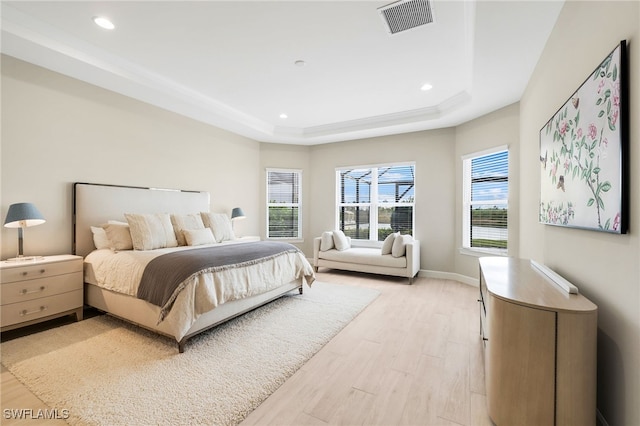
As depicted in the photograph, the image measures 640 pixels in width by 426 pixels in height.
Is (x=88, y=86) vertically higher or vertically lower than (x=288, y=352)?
higher

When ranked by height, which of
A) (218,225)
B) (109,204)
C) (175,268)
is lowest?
(175,268)

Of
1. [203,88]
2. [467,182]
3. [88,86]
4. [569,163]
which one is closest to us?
[569,163]

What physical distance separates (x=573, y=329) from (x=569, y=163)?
109 centimetres

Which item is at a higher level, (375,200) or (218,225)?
(375,200)

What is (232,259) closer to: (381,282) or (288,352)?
(288,352)

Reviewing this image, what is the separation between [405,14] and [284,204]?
14.7ft

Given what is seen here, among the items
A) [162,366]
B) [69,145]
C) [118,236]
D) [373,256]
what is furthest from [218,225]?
[373,256]

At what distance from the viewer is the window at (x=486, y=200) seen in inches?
165

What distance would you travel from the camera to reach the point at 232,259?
285 cm

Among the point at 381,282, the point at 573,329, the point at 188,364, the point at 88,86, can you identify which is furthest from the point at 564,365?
the point at 88,86

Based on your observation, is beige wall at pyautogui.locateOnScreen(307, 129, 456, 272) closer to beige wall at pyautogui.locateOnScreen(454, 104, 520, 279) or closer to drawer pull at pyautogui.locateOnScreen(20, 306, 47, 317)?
beige wall at pyautogui.locateOnScreen(454, 104, 520, 279)

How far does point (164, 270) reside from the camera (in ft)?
8.29

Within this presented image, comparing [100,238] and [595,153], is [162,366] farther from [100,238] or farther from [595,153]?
[595,153]

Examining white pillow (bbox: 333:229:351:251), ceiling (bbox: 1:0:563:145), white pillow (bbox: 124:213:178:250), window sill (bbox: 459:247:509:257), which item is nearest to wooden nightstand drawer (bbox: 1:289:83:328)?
white pillow (bbox: 124:213:178:250)
